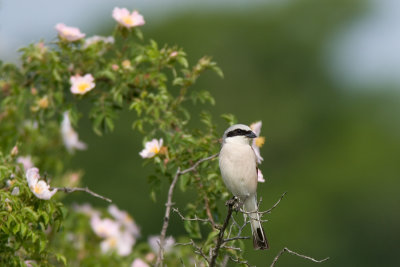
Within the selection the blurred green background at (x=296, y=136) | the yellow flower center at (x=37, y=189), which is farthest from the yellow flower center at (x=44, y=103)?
the blurred green background at (x=296, y=136)

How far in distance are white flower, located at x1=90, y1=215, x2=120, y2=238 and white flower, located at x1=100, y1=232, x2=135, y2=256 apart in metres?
0.04

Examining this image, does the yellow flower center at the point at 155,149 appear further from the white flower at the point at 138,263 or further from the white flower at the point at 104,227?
the white flower at the point at 104,227

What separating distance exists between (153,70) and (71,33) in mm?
609

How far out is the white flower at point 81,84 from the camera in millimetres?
5758

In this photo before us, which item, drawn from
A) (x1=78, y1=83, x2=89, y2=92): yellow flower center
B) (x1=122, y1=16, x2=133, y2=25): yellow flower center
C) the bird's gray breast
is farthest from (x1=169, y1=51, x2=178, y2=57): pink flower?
the bird's gray breast

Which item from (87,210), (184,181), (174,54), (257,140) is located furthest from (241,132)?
(87,210)

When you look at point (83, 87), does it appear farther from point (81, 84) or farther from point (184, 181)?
point (184, 181)

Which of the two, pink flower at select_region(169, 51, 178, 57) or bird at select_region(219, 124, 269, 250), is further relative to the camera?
pink flower at select_region(169, 51, 178, 57)

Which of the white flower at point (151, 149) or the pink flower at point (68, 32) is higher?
the pink flower at point (68, 32)

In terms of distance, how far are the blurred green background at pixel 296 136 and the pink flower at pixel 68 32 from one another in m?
21.0

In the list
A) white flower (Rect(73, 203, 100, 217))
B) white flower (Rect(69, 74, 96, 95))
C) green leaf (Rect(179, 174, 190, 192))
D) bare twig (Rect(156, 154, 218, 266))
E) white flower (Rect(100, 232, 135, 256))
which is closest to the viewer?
bare twig (Rect(156, 154, 218, 266))

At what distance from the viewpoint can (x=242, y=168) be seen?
548cm

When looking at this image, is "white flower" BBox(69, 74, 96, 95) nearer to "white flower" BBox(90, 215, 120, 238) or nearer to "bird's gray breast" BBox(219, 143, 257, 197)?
"bird's gray breast" BBox(219, 143, 257, 197)

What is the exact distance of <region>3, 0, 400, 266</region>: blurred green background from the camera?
3281 centimetres
